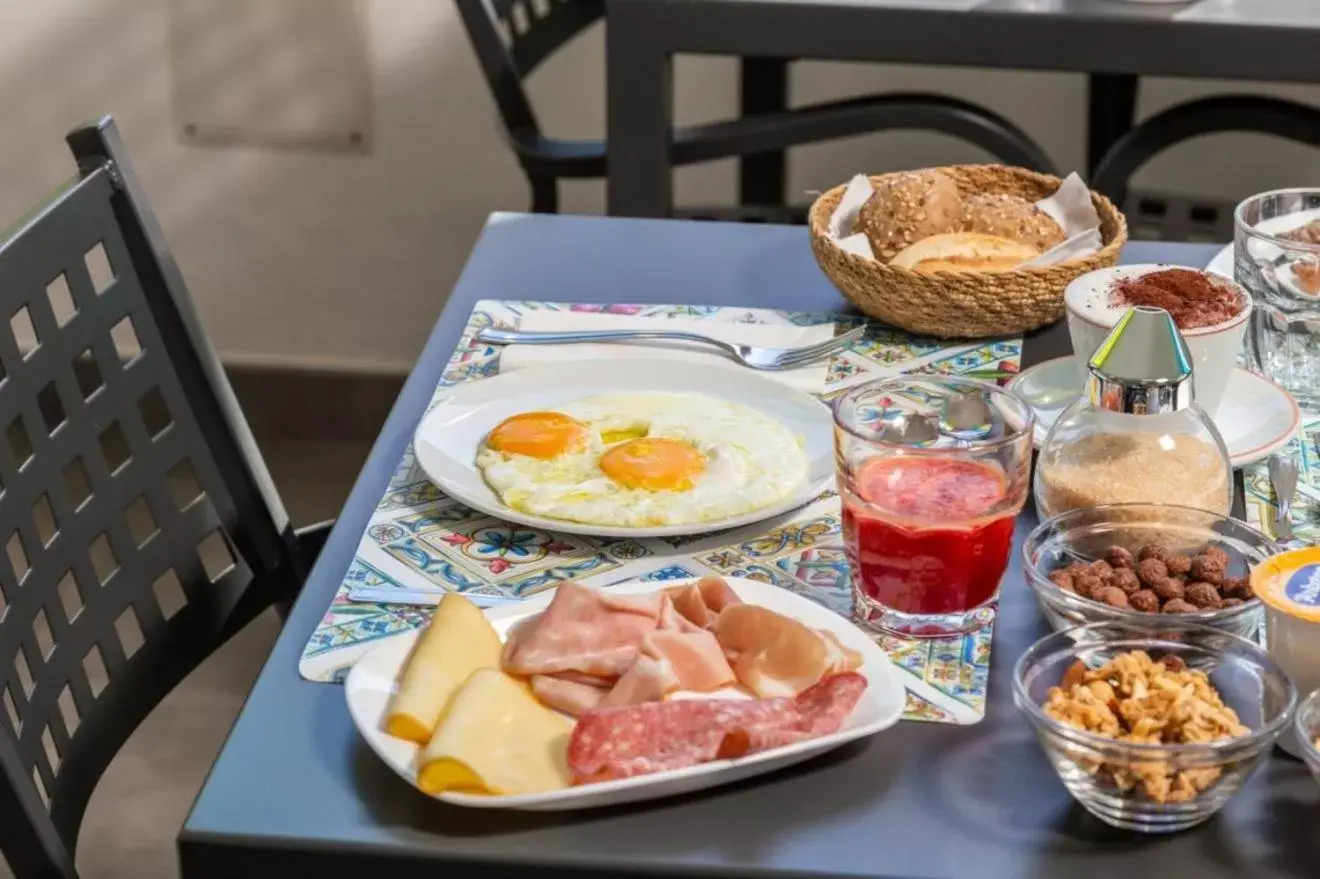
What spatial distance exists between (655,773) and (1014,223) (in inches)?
31.5

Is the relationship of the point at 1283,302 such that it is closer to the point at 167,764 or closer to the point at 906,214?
the point at 906,214

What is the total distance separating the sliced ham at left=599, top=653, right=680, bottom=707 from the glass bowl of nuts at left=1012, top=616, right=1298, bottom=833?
0.18 meters

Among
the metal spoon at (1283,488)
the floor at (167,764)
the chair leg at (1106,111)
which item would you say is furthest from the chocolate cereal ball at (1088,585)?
the chair leg at (1106,111)

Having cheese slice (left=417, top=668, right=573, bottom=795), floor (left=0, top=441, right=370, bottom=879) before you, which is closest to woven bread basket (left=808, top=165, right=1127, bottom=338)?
cheese slice (left=417, top=668, right=573, bottom=795)

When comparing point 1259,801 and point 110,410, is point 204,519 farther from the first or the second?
point 1259,801

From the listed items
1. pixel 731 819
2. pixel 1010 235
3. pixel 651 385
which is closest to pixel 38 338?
pixel 651 385

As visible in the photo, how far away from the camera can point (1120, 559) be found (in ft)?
3.24

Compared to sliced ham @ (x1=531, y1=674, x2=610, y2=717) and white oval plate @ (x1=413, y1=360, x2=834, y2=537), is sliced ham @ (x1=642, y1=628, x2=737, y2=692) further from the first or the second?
white oval plate @ (x1=413, y1=360, x2=834, y2=537)

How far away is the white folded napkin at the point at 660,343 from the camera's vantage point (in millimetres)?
1364

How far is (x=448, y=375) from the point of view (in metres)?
1.36

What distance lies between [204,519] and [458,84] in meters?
1.77

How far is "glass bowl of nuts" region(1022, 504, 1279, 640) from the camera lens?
3.07 feet

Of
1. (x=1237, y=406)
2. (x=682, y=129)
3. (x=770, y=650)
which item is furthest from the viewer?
(x=682, y=129)

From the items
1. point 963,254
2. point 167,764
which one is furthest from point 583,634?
point 167,764
